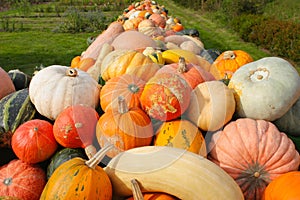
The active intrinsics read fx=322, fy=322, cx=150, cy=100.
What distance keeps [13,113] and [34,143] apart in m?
0.52

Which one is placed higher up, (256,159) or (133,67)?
(133,67)

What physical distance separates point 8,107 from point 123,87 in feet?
3.09

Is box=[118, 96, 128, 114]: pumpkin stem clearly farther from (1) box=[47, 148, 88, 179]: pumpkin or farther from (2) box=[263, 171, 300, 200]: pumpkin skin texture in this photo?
(2) box=[263, 171, 300, 200]: pumpkin skin texture

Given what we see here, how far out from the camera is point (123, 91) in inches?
81.5

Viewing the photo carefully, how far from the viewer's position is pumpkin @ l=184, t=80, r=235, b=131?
77.9 inches

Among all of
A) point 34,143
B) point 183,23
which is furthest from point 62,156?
point 183,23

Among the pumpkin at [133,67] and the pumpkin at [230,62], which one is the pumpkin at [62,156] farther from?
the pumpkin at [230,62]

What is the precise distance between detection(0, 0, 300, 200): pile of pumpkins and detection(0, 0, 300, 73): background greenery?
6.21m

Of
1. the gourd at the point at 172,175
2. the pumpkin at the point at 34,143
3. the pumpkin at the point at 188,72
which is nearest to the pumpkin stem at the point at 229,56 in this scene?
the pumpkin at the point at 188,72

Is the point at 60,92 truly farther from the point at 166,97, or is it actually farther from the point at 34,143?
the point at 166,97

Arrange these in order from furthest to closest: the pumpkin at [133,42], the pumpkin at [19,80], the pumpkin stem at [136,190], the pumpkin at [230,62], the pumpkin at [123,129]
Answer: the pumpkin at [133,42], the pumpkin at [230,62], the pumpkin at [19,80], the pumpkin at [123,129], the pumpkin stem at [136,190]

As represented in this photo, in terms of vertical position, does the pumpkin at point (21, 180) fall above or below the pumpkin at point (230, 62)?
below

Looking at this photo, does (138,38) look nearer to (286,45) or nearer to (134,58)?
(134,58)

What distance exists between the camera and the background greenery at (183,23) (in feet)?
29.3
